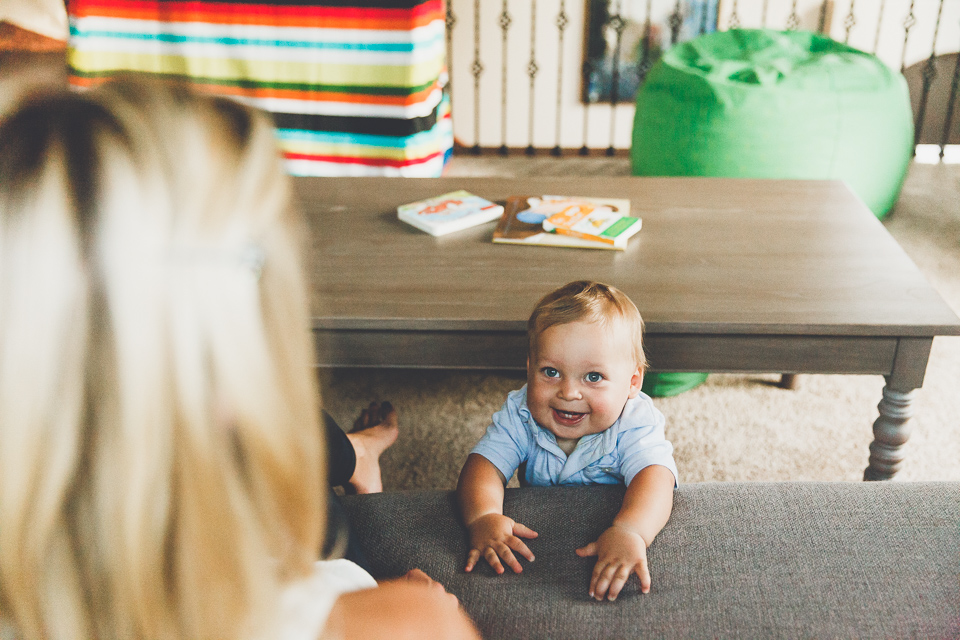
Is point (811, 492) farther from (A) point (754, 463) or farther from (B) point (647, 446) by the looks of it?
(A) point (754, 463)

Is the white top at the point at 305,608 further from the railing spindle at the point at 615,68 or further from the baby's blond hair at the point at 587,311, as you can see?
the railing spindle at the point at 615,68

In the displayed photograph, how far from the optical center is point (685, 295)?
4.53ft

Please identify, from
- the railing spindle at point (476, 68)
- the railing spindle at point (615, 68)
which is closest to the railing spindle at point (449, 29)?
the railing spindle at point (476, 68)

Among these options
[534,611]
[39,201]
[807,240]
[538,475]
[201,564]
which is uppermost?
[39,201]

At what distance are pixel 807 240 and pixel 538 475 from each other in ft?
2.62

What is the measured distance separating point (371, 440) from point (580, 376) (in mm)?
685

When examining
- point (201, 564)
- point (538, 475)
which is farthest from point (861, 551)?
point (201, 564)

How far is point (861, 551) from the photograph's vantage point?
0.93 m

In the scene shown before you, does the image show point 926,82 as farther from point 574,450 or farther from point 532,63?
point 574,450

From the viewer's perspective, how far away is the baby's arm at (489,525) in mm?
961

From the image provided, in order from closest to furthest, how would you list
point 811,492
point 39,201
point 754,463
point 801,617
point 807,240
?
point 39,201, point 801,617, point 811,492, point 807,240, point 754,463

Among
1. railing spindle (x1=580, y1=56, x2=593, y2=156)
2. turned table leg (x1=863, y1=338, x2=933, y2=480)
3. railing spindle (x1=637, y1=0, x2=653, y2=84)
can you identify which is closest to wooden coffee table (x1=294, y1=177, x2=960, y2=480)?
turned table leg (x1=863, y1=338, x2=933, y2=480)

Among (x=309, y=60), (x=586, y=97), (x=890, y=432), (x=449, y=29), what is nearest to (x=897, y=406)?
(x=890, y=432)

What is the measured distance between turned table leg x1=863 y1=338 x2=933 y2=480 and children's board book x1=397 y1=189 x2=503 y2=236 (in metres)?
0.86
